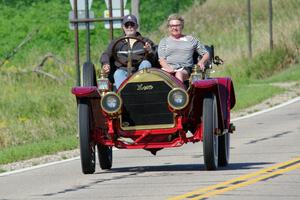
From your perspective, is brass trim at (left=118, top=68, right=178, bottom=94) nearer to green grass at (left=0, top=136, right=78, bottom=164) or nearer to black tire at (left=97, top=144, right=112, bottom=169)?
black tire at (left=97, top=144, right=112, bottom=169)

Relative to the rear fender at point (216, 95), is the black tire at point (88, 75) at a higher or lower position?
higher

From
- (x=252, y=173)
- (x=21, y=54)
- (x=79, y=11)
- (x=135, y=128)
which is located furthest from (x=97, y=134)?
(x=21, y=54)

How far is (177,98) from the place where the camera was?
15.4m

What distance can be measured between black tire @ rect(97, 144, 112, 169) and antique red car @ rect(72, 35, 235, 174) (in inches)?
22.8

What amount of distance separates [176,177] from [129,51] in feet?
7.13

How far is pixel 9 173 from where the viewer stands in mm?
16484

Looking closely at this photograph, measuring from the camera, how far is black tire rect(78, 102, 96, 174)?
50.6 feet

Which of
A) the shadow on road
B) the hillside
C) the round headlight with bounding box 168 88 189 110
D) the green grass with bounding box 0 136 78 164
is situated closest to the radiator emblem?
the round headlight with bounding box 168 88 189 110

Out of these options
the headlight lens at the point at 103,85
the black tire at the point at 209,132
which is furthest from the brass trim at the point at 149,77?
the black tire at the point at 209,132

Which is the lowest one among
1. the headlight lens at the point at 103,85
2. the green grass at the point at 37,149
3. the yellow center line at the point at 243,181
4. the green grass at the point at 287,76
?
the yellow center line at the point at 243,181

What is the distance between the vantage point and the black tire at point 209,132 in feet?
50.4

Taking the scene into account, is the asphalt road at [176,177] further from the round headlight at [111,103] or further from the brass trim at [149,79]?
the round headlight at [111,103]

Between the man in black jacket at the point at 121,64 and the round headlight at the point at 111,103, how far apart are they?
2.42 feet

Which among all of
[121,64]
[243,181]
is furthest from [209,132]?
[121,64]
